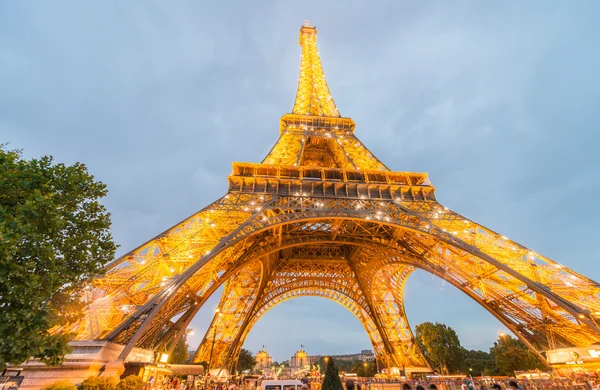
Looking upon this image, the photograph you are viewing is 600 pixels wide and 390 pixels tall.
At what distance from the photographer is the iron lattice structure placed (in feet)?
37.7

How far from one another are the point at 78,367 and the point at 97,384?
1210 millimetres

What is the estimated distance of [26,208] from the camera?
6164 mm

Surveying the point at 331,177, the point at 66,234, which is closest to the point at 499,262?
the point at 331,177

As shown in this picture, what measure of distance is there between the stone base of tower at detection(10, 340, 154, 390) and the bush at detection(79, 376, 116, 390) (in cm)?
47

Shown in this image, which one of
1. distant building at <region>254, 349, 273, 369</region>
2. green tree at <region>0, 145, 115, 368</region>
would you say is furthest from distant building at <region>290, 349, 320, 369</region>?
green tree at <region>0, 145, 115, 368</region>

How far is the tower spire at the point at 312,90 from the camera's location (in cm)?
2980

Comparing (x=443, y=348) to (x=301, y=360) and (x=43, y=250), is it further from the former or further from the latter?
(x=301, y=360)

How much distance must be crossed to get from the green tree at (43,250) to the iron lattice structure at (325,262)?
2.21 m

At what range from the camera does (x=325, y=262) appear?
2869 cm

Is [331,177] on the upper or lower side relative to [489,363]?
upper

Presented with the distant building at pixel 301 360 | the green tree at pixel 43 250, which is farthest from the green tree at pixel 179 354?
the distant building at pixel 301 360

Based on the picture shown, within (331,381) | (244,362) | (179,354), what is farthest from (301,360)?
(331,381)

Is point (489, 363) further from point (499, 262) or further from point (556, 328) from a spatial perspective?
point (499, 262)

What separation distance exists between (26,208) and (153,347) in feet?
29.7
